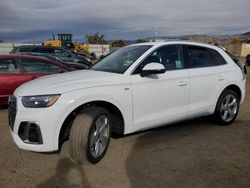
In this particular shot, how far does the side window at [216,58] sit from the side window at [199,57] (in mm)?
77

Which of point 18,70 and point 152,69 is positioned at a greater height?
point 152,69

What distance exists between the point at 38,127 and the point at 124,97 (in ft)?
4.01

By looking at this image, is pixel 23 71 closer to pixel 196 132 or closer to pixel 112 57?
pixel 112 57

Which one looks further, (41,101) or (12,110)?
(12,110)

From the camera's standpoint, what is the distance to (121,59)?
15.0 ft

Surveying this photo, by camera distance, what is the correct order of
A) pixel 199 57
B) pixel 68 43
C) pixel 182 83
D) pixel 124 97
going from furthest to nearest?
pixel 68 43 < pixel 199 57 < pixel 182 83 < pixel 124 97

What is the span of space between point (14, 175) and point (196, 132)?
318 centimetres

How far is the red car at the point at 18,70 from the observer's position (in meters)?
6.48

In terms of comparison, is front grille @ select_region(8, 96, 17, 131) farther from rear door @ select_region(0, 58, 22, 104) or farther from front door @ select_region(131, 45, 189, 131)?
rear door @ select_region(0, 58, 22, 104)

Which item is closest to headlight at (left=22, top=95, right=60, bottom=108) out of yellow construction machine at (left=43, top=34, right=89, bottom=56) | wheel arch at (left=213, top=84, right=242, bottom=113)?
wheel arch at (left=213, top=84, right=242, bottom=113)

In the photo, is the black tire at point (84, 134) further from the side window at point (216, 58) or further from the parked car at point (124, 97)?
the side window at point (216, 58)

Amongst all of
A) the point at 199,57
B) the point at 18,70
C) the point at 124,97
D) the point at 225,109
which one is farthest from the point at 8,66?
the point at 225,109

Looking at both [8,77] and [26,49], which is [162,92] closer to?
[8,77]

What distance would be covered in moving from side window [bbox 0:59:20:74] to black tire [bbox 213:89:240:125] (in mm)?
4729
